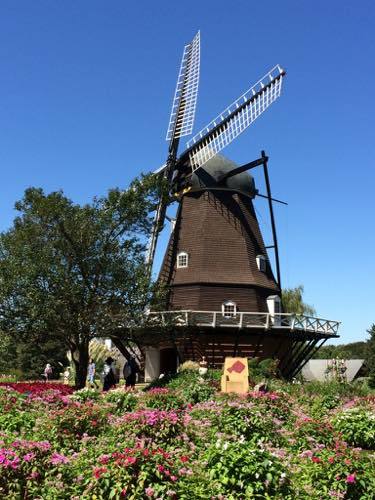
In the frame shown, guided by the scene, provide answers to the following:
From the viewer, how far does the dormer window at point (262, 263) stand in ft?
89.4

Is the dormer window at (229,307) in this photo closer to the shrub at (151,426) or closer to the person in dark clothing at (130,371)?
the person in dark clothing at (130,371)

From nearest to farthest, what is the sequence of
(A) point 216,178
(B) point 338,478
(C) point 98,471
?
(C) point 98,471
(B) point 338,478
(A) point 216,178

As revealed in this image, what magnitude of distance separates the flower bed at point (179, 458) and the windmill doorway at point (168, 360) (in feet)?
61.4

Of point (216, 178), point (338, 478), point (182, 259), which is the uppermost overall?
point (216, 178)

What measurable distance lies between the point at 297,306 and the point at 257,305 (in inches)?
738

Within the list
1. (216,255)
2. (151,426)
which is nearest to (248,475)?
(151,426)

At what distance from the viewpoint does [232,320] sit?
24.5 m

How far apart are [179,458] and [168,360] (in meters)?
23.2

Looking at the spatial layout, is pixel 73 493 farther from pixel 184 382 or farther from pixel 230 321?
Result: pixel 230 321

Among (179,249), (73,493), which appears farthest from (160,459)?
(179,249)

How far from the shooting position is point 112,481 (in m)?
5.14

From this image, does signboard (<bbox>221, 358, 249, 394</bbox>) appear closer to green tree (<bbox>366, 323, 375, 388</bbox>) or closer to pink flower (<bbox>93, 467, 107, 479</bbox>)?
pink flower (<bbox>93, 467, 107, 479</bbox>)

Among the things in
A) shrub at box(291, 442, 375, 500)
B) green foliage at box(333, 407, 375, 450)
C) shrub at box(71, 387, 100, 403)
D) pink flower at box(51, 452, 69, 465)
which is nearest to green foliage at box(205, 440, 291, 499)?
shrub at box(291, 442, 375, 500)

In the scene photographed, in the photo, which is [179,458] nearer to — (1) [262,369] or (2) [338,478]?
(2) [338,478]
